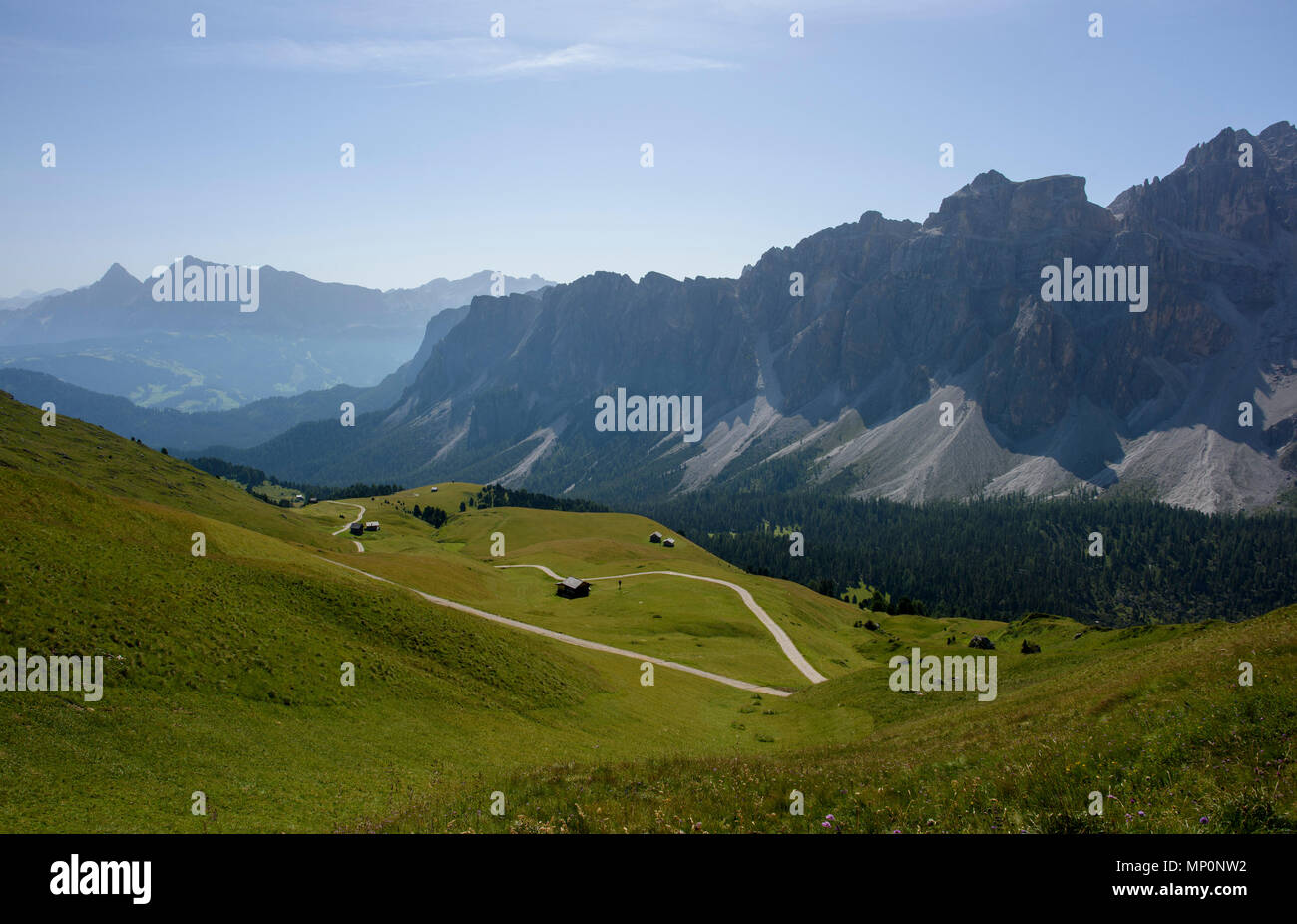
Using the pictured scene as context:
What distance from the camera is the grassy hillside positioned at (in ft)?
55.0

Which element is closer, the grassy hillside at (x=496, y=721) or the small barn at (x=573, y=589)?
the grassy hillside at (x=496, y=721)

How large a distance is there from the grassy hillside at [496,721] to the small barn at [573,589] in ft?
107

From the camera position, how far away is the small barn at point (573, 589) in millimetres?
111938

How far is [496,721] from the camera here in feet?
140

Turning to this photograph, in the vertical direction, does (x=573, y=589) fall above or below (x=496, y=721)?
below

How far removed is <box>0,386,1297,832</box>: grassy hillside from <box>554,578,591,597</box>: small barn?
32.6 meters

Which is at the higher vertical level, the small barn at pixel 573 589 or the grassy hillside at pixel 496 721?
the grassy hillside at pixel 496 721

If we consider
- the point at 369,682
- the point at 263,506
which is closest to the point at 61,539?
the point at 369,682

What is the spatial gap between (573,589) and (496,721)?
69406mm

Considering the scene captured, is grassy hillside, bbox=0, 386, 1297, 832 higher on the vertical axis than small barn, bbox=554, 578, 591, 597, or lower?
higher

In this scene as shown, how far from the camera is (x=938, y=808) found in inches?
634
